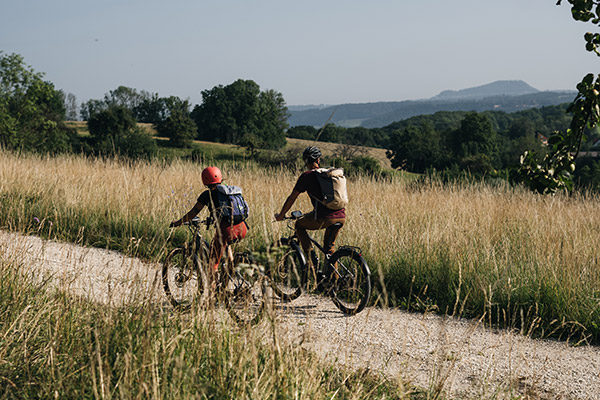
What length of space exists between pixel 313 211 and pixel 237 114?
74273mm

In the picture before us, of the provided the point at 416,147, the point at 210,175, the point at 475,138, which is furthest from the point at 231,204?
the point at 475,138

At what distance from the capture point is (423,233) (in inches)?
293

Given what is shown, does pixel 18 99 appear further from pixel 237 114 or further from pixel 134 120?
pixel 237 114

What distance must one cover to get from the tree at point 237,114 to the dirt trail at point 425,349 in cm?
7079

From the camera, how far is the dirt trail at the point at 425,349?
3.99 meters

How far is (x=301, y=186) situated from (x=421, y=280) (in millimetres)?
2204

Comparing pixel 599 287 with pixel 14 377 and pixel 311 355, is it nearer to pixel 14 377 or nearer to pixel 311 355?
pixel 311 355

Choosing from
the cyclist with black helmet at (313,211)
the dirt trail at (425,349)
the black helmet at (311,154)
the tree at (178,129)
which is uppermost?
the tree at (178,129)

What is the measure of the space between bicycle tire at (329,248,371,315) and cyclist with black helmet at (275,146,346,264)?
26 cm

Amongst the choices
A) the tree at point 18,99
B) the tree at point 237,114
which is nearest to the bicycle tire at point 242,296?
the tree at point 18,99

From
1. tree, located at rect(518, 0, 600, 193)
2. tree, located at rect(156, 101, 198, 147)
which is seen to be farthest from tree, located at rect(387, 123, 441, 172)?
tree, located at rect(518, 0, 600, 193)

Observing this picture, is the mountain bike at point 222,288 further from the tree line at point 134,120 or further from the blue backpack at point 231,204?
the tree line at point 134,120

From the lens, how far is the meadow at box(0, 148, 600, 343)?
19.8 feet

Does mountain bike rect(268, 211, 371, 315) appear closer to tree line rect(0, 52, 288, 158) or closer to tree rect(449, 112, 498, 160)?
tree line rect(0, 52, 288, 158)
